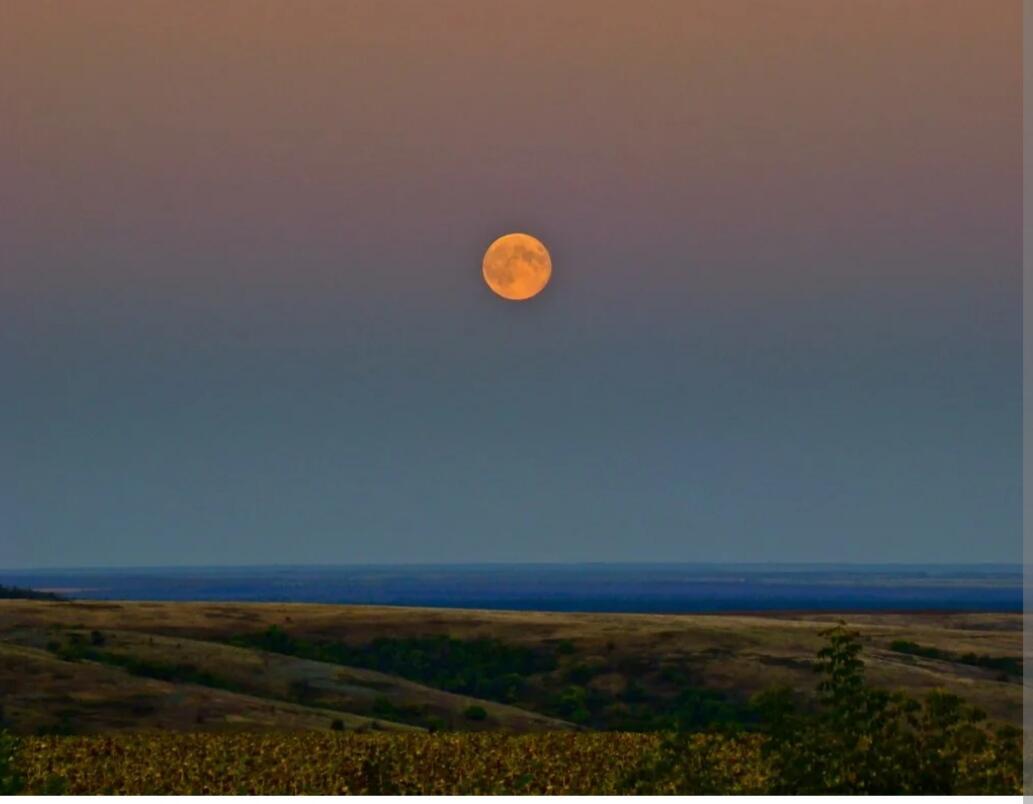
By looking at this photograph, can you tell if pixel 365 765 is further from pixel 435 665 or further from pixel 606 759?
pixel 435 665

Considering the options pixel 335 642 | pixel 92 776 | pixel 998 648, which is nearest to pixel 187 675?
pixel 335 642

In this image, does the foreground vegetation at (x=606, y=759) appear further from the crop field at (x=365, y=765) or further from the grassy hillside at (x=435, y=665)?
the grassy hillside at (x=435, y=665)

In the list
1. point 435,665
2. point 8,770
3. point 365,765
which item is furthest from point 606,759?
point 435,665

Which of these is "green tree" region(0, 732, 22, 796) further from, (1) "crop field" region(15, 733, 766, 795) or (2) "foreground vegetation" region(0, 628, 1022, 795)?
(1) "crop field" region(15, 733, 766, 795)

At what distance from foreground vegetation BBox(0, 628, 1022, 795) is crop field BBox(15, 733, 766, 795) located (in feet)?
0.08

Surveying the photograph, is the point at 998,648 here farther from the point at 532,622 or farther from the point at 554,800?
the point at 554,800

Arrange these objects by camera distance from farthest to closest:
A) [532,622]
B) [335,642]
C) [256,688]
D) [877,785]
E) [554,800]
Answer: [532,622] < [335,642] < [256,688] < [877,785] < [554,800]

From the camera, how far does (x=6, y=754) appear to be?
19141 mm

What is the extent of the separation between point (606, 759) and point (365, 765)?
2.92 meters

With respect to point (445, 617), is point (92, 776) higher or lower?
lower

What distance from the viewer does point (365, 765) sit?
19.4 m

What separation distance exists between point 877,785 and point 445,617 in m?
30.2

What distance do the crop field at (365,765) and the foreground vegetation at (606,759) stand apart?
24mm

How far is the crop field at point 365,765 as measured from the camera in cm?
1827
